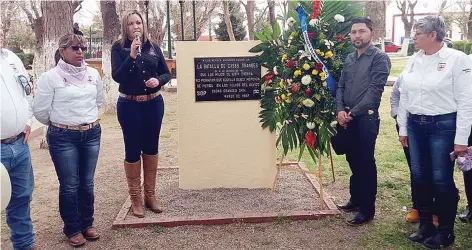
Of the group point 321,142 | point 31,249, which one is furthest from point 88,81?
point 321,142

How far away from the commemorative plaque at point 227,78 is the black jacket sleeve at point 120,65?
1073mm

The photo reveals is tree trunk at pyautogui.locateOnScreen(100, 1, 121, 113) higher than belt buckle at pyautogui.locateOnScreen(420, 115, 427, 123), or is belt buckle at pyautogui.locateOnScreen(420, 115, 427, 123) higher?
tree trunk at pyautogui.locateOnScreen(100, 1, 121, 113)

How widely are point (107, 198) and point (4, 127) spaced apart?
228cm

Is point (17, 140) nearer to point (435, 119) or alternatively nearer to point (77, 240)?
point (77, 240)

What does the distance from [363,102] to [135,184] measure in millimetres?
2347

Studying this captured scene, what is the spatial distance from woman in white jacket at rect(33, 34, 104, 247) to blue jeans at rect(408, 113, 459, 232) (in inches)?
107

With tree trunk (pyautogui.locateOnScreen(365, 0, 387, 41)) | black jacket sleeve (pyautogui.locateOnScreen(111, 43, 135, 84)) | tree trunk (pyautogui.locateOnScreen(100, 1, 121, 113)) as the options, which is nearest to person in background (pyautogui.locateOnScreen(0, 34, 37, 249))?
black jacket sleeve (pyautogui.locateOnScreen(111, 43, 135, 84))

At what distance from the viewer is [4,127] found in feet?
10.1

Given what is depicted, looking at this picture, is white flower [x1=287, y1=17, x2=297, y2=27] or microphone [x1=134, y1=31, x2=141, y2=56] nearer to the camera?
microphone [x1=134, y1=31, x2=141, y2=56]

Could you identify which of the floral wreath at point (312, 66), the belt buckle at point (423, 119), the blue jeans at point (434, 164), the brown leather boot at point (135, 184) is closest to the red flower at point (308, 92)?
the floral wreath at point (312, 66)

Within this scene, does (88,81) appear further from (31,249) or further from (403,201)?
(403,201)

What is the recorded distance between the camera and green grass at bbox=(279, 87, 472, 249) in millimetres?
3850

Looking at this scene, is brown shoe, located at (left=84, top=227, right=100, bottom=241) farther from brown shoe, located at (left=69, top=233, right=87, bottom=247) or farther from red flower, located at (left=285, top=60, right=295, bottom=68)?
red flower, located at (left=285, top=60, right=295, bottom=68)

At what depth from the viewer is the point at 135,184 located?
4465mm
